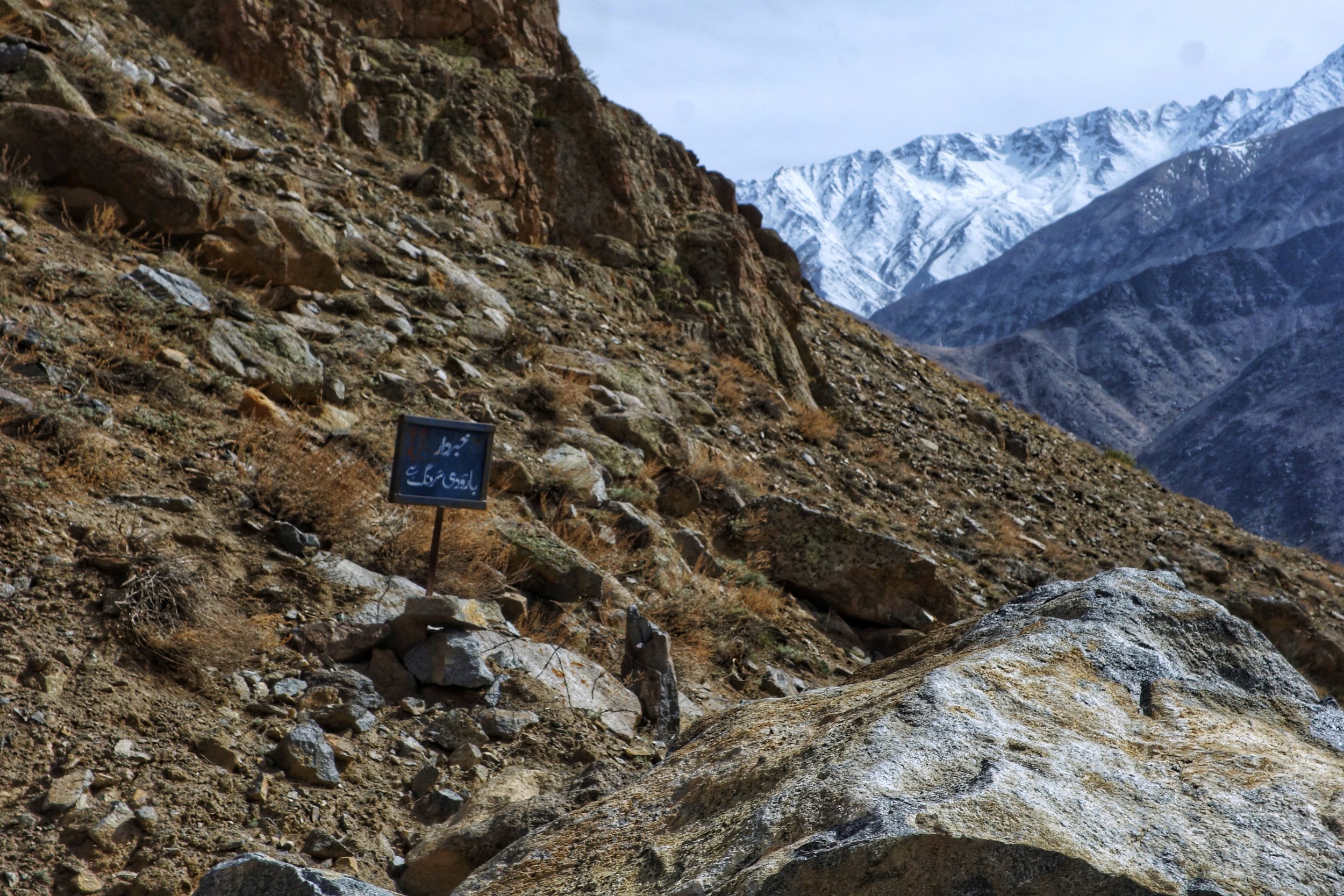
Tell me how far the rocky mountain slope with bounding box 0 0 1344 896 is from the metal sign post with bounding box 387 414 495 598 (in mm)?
409

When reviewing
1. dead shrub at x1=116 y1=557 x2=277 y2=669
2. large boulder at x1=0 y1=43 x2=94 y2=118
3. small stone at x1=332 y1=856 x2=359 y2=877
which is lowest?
small stone at x1=332 y1=856 x2=359 y2=877

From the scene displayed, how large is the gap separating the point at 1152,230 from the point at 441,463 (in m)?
125

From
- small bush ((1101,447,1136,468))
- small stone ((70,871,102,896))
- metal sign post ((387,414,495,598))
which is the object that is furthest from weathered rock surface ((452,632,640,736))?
small bush ((1101,447,1136,468))

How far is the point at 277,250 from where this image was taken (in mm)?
7242

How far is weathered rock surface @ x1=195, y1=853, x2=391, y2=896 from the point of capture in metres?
1.77

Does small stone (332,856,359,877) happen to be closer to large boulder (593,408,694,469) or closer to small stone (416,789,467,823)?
small stone (416,789,467,823)

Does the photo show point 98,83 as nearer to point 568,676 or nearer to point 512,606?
point 512,606

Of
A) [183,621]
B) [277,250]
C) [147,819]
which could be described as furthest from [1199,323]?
[147,819]

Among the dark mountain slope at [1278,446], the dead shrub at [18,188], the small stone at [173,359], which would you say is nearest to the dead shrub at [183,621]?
the small stone at [173,359]

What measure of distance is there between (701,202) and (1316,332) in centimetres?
6519

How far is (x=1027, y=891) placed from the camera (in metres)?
1.53

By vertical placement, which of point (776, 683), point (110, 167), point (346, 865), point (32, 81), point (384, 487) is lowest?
point (776, 683)

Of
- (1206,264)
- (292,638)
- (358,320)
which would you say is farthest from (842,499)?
(1206,264)

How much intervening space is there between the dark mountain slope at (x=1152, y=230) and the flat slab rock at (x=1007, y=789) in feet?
333
